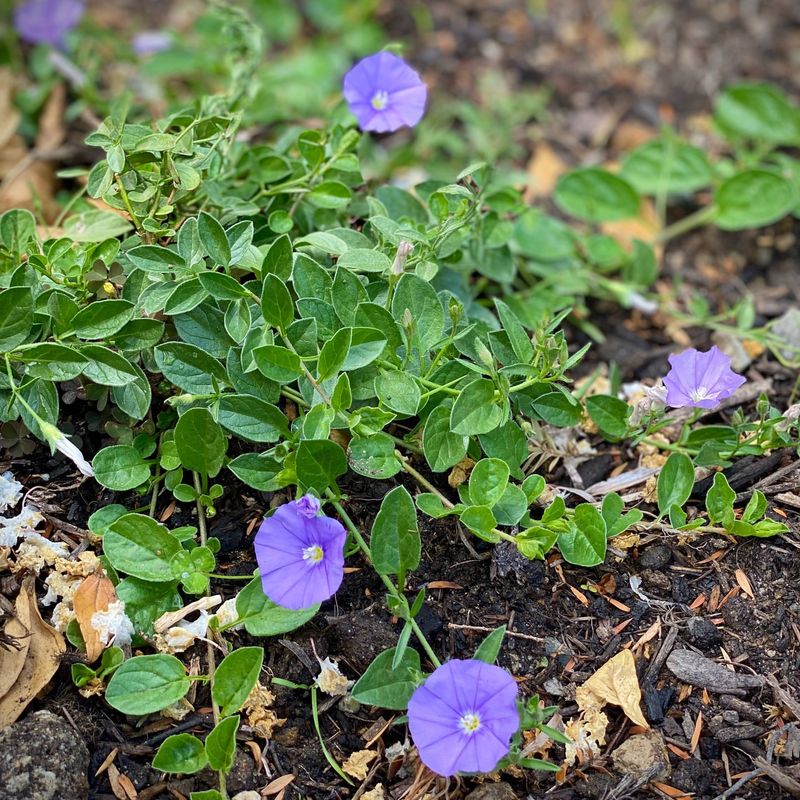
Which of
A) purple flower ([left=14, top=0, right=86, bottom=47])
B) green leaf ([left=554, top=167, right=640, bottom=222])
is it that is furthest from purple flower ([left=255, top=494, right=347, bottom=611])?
purple flower ([left=14, top=0, right=86, bottom=47])

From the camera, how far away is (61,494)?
2182 mm

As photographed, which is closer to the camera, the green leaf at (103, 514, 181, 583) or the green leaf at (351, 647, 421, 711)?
the green leaf at (351, 647, 421, 711)

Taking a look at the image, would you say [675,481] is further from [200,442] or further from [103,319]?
[103,319]

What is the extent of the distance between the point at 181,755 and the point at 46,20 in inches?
113

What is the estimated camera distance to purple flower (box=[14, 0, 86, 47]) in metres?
3.43

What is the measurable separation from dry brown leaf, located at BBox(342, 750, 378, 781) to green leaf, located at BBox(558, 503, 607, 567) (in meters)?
0.62

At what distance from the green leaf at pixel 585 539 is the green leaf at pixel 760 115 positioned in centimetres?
208

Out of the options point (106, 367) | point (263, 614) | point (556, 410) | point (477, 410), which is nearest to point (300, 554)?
point (263, 614)

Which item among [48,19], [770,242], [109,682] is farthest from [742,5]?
[109,682]

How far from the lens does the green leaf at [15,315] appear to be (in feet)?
6.44

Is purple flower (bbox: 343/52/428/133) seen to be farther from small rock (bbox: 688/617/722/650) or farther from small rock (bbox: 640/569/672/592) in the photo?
small rock (bbox: 688/617/722/650)

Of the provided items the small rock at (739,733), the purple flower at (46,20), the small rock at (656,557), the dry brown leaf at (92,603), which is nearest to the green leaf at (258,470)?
the dry brown leaf at (92,603)

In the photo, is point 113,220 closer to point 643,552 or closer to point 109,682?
point 109,682

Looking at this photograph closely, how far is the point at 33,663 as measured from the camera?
1968mm
